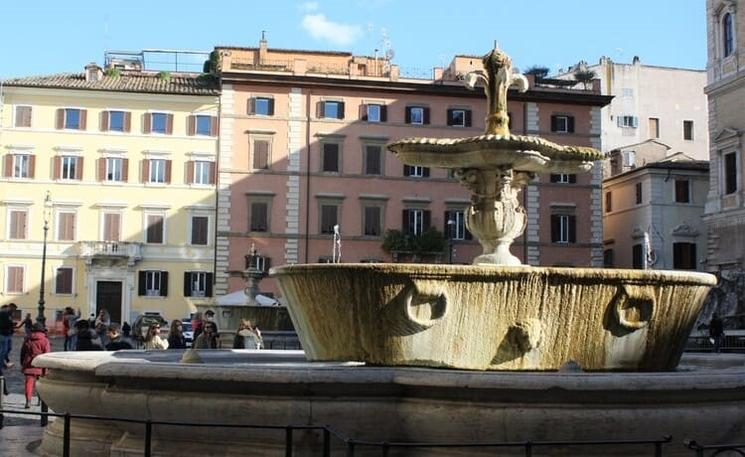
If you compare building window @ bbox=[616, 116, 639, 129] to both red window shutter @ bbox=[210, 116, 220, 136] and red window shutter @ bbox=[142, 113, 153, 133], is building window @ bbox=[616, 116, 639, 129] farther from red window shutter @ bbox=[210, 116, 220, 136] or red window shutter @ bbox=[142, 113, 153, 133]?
red window shutter @ bbox=[142, 113, 153, 133]

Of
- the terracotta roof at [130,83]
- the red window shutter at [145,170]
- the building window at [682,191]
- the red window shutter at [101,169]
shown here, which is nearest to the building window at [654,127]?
the building window at [682,191]

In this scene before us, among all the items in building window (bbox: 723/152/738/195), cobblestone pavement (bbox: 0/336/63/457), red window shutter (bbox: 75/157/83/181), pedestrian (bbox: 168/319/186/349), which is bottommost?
cobblestone pavement (bbox: 0/336/63/457)

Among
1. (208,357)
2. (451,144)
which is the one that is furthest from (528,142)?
(208,357)

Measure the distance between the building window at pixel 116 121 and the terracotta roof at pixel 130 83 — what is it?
1.22m

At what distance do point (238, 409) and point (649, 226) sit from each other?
154 feet

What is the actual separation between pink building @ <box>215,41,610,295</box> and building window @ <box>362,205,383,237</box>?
0.17ft

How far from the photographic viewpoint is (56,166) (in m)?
48.2

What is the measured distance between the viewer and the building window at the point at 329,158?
163ft

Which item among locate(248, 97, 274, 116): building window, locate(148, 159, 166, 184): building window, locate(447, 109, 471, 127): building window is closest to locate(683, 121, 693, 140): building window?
locate(447, 109, 471, 127): building window

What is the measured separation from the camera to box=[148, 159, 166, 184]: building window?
4881 centimetres

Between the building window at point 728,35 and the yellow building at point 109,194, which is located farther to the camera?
the yellow building at point 109,194

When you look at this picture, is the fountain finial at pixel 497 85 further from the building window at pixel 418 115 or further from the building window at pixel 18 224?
the building window at pixel 18 224

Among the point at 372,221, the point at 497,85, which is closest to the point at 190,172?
the point at 372,221

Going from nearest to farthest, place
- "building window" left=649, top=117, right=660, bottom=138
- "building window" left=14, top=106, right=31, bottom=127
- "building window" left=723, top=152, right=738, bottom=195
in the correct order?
"building window" left=723, top=152, right=738, bottom=195
"building window" left=14, top=106, right=31, bottom=127
"building window" left=649, top=117, right=660, bottom=138
